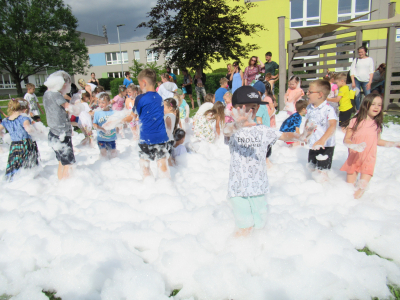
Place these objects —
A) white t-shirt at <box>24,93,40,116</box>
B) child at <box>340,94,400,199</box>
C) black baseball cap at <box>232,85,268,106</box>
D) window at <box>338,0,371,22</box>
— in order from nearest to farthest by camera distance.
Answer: black baseball cap at <box>232,85,268,106</box> → child at <box>340,94,400,199</box> → white t-shirt at <box>24,93,40,116</box> → window at <box>338,0,371,22</box>

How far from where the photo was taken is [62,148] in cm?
403

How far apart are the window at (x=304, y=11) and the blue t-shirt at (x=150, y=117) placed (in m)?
20.1

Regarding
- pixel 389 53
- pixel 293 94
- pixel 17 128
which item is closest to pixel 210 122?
pixel 293 94

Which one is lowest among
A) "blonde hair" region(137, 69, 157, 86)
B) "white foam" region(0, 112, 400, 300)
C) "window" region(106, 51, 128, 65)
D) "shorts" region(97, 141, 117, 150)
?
"white foam" region(0, 112, 400, 300)

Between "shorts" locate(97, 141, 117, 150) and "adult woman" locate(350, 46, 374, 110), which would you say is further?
"adult woman" locate(350, 46, 374, 110)

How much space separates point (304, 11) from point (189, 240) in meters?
22.6

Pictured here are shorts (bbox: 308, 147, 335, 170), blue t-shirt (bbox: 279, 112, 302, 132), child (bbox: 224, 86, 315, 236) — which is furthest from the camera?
blue t-shirt (bbox: 279, 112, 302, 132)

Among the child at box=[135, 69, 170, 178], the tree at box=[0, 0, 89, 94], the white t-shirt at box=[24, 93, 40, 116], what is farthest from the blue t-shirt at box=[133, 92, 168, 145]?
the tree at box=[0, 0, 89, 94]

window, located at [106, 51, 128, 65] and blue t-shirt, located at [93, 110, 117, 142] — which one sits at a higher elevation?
window, located at [106, 51, 128, 65]

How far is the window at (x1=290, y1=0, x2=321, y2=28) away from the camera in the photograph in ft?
66.8

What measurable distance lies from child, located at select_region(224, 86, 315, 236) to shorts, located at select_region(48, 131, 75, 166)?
270cm

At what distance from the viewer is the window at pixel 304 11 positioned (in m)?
20.4

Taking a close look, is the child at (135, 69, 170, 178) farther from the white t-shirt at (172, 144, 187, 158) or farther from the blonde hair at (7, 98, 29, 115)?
the blonde hair at (7, 98, 29, 115)

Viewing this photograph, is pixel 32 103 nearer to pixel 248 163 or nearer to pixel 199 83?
pixel 199 83
